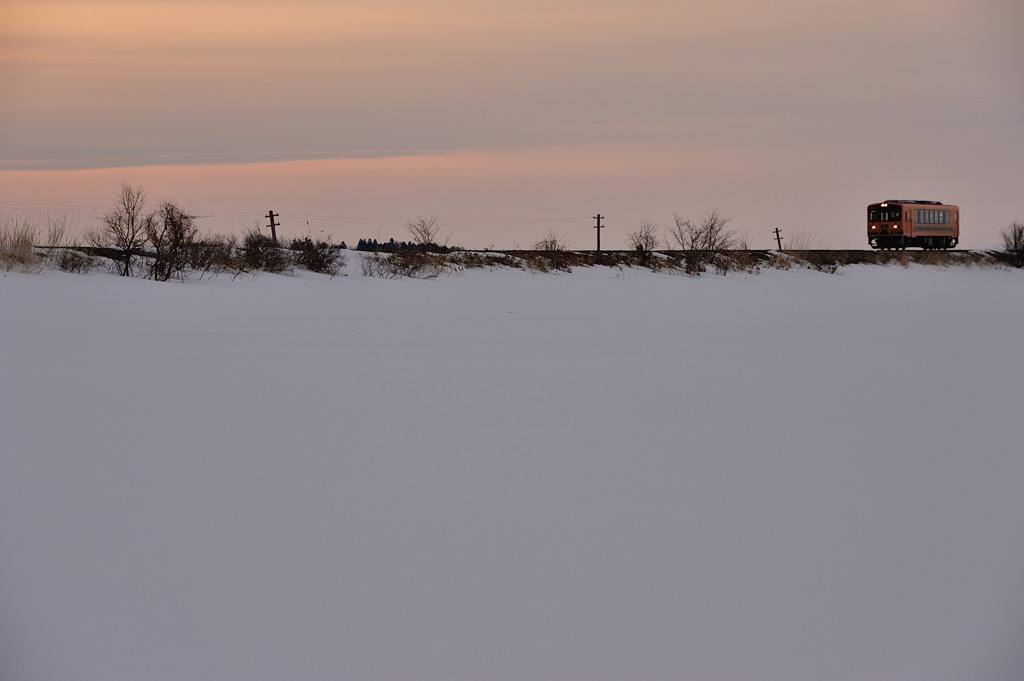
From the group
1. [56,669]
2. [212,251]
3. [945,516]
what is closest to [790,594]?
[945,516]

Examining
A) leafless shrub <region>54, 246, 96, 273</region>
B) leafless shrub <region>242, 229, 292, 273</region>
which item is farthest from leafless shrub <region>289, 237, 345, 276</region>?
leafless shrub <region>54, 246, 96, 273</region>

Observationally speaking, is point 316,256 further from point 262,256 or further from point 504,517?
point 504,517

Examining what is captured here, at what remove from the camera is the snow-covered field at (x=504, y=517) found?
2.77 metres

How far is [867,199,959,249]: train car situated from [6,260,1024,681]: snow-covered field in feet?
109

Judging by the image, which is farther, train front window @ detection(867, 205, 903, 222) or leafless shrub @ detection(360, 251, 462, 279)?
train front window @ detection(867, 205, 903, 222)

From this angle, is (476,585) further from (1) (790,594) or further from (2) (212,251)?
(2) (212,251)

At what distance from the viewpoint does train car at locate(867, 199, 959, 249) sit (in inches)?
1553

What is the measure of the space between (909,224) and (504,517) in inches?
1535

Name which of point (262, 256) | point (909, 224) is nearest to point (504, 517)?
point (262, 256)

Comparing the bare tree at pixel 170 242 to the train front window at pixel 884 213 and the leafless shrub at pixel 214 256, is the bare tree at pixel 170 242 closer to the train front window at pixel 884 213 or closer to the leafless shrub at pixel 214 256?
the leafless shrub at pixel 214 256

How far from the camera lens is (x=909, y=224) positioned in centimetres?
3938

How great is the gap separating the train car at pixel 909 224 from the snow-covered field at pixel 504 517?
3322 centimetres

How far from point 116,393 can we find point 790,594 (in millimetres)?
4551

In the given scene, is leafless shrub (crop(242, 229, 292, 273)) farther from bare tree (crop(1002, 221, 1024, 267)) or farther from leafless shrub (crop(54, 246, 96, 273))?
bare tree (crop(1002, 221, 1024, 267))
